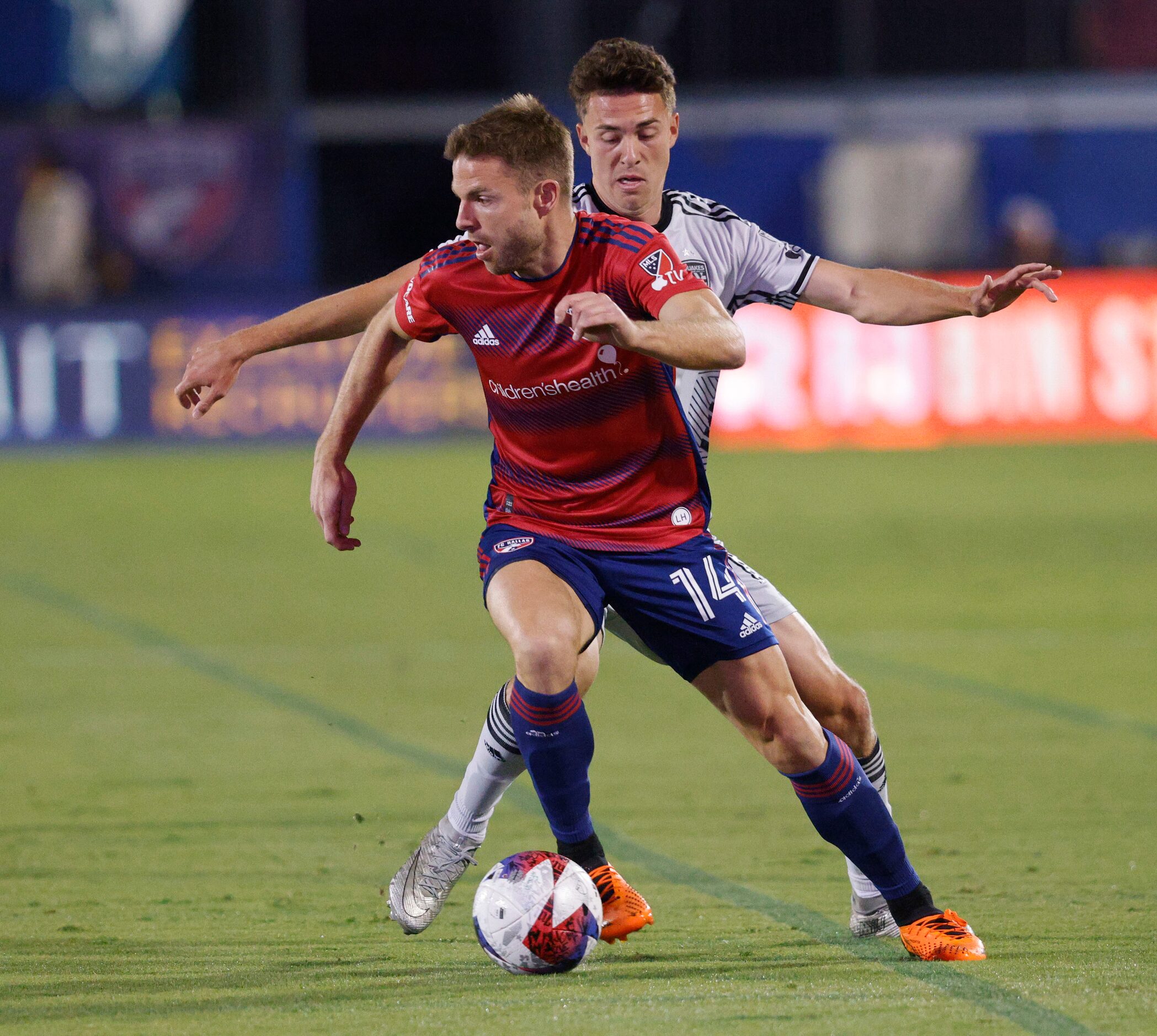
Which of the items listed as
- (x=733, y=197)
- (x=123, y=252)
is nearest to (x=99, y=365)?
(x=123, y=252)

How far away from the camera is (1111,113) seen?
27.3 meters

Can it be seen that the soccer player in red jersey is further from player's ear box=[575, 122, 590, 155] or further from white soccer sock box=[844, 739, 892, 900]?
player's ear box=[575, 122, 590, 155]

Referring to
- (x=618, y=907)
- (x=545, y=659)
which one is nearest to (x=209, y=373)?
(x=545, y=659)

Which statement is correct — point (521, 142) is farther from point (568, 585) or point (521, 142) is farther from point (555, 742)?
point (555, 742)

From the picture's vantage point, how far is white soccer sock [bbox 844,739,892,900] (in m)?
5.18

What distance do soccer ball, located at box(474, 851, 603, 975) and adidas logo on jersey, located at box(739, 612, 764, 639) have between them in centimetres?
70

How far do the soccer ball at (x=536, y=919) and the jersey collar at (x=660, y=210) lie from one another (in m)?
1.73

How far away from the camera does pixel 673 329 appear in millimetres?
4539

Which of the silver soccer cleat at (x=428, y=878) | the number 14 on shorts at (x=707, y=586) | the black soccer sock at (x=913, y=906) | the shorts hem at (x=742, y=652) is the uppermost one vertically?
the number 14 on shorts at (x=707, y=586)

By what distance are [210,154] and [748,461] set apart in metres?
8.60

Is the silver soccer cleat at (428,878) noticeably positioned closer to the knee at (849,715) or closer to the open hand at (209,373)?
the knee at (849,715)

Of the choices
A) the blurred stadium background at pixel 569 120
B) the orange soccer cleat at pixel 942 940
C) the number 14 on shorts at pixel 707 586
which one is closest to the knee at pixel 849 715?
the number 14 on shorts at pixel 707 586

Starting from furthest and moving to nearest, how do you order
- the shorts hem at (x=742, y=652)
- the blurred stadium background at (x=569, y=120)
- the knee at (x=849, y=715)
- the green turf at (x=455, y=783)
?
the blurred stadium background at (x=569, y=120)
the knee at (x=849, y=715)
the shorts hem at (x=742, y=652)
the green turf at (x=455, y=783)

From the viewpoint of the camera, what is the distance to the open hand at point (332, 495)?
17.3 ft
